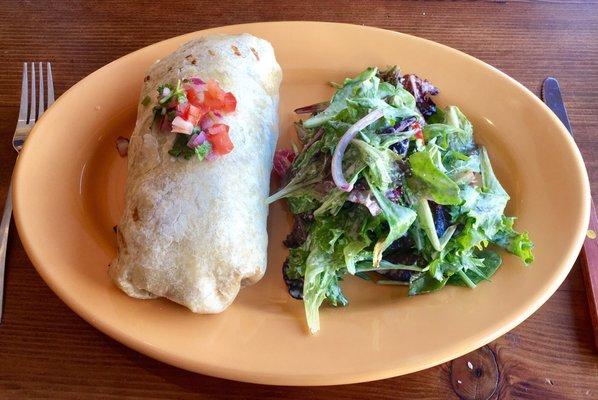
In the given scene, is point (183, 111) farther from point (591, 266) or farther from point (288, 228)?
point (591, 266)

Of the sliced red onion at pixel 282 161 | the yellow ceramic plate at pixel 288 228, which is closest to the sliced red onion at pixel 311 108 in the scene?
the yellow ceramic plate at pixel 288 228

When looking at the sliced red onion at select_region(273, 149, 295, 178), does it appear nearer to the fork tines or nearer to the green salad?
the green salad

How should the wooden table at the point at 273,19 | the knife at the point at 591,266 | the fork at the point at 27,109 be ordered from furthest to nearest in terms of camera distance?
the fork at the point at 27,109 < the knife at the point at 591,266 < the wooden table at the point at 273,19

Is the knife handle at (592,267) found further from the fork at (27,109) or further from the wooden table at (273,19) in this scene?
the fork at (27,109)

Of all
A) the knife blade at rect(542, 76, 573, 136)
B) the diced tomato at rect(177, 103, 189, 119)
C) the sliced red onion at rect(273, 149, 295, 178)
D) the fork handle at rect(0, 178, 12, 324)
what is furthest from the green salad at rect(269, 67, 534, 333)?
the fork handle at rect(0, 178, 12, 324)

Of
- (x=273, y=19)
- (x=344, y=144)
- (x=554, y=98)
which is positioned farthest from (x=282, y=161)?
(x=554, y=98)
